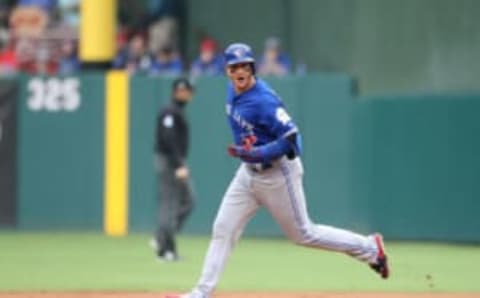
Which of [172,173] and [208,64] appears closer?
[172,173]

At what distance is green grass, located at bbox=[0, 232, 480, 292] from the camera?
10805 mm

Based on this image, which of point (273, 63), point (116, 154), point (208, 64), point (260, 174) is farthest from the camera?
point (208, 64)

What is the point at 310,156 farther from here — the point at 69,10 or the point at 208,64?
the point at 69,10

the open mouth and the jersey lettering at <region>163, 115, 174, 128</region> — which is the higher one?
the open mouth

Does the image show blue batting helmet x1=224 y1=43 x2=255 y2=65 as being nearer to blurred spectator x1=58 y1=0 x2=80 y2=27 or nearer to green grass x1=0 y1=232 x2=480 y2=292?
green grass x1=0 y1=232 x2=480 y2=292

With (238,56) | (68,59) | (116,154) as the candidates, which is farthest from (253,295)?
(68,59)

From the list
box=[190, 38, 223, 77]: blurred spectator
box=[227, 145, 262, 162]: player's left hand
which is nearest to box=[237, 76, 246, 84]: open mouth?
box=[227, 145, 262, 162]: player's left hand

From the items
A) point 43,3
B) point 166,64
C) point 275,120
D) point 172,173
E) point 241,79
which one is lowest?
point 172,173

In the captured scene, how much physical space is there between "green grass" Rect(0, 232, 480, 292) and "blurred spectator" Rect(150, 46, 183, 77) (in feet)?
8.91

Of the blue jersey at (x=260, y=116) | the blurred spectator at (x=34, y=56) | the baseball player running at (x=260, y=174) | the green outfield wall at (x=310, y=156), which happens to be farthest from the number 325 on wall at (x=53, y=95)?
the blue jersey at (x=260, y=116)

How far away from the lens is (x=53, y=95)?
15945 mm

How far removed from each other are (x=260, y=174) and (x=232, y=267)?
3.71 meters

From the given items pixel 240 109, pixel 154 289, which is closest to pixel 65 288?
pixel 154 289

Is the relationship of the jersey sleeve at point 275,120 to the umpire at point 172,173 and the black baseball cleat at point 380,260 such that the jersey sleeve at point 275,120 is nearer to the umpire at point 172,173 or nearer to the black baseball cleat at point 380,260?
the black baseball cleat at point 380,260
